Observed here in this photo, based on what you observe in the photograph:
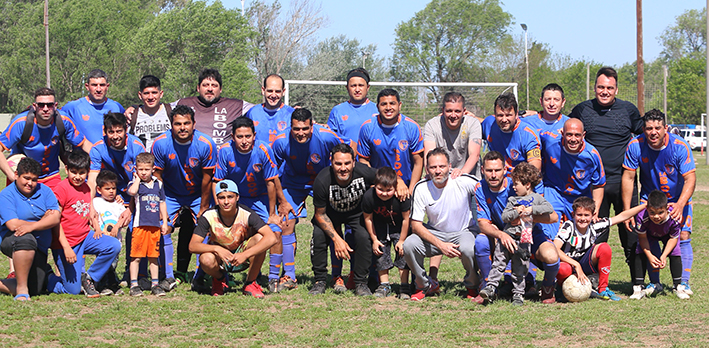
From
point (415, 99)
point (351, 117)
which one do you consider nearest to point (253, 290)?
point (351, 117)

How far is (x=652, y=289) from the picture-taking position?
6.19m

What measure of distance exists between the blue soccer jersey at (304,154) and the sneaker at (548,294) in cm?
250

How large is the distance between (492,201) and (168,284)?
3317 mm

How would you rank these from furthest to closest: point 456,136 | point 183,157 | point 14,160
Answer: point 14,160
point 456,136
point 183,157

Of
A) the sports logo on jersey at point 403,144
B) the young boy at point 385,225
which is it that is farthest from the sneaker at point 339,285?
the sports logo on jersey at point 403,144

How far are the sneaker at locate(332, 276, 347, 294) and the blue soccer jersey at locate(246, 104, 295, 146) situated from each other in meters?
1.64

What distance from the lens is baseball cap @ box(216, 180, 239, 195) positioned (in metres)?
6.05

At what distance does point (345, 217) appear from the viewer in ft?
21.2

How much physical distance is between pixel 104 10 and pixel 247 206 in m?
47.4

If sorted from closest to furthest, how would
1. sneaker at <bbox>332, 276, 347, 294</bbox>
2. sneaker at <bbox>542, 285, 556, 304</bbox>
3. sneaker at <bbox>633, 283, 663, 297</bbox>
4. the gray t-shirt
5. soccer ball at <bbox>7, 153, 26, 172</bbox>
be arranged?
1. sneaker at <bbox>542, 285, 556, 304</bbox>
2. sneaker at <bbox>633, 283, 663, 297</bbox>
3. sneaker at <bbox>332, 276, 347, 294</bbox>
4. the gray t-shirt
5. soccer ball at <bbox>7, 153, 26, 172</bbox>

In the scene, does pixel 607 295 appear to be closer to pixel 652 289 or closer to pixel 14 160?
pixel 652 289

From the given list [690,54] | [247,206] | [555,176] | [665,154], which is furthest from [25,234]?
[690,54]

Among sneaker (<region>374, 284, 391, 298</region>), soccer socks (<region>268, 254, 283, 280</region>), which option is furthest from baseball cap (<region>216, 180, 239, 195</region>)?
sneaker (<region>374, 284, 391, 298</region>)

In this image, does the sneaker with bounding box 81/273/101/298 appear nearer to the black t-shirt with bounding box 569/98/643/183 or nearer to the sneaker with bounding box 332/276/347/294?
the sneaker with bounding box 332/276/347/294
